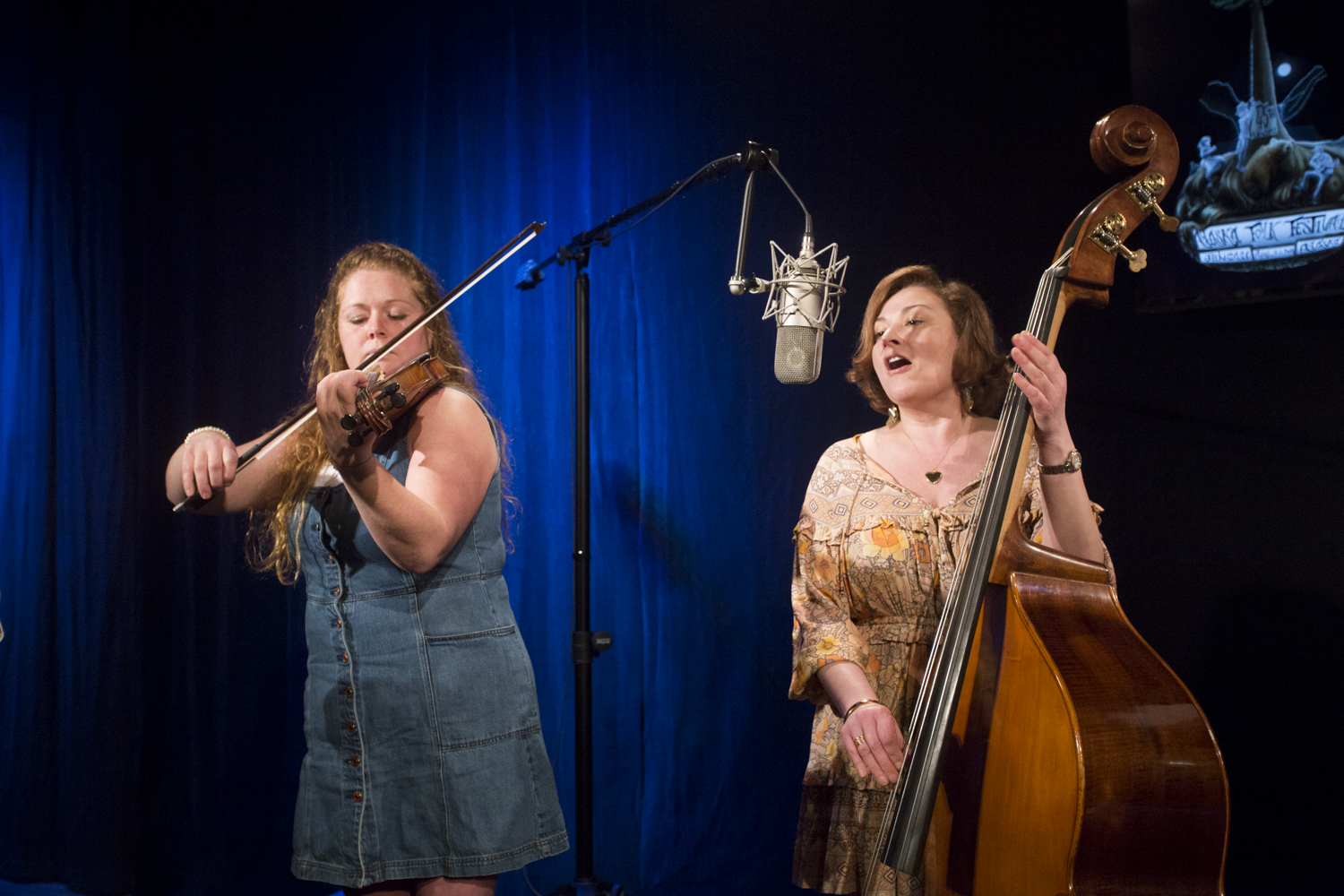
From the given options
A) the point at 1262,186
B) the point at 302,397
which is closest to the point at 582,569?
the point at 302,397

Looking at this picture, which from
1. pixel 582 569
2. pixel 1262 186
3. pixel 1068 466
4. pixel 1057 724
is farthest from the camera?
pixel 1262 186

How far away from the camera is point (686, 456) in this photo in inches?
99.0

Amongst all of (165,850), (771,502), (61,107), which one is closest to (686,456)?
Answer: (771,502)

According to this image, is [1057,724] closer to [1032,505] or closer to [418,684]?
[1032,505]

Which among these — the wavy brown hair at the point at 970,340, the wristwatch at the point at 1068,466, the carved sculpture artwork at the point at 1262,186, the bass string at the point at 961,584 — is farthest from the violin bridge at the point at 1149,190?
the carved sculpture artwork at the point at 1262,186

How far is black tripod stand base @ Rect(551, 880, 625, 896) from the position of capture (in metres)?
1.88

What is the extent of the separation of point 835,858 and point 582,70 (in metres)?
2.10

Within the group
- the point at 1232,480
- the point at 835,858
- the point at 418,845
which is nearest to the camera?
the point at 418,845

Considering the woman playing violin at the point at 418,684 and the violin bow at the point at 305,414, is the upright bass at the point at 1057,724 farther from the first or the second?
the violin bow at the point at 305,414

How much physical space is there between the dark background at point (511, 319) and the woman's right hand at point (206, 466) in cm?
124

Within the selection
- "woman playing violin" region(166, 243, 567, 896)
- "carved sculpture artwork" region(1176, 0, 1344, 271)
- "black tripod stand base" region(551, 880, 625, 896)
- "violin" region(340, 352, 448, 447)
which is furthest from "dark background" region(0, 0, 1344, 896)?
"violin" region(340, 352, 448, 447)

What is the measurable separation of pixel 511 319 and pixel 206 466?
1.33m

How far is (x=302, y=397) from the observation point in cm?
264

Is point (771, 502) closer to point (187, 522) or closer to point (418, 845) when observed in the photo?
point (418, 845)
